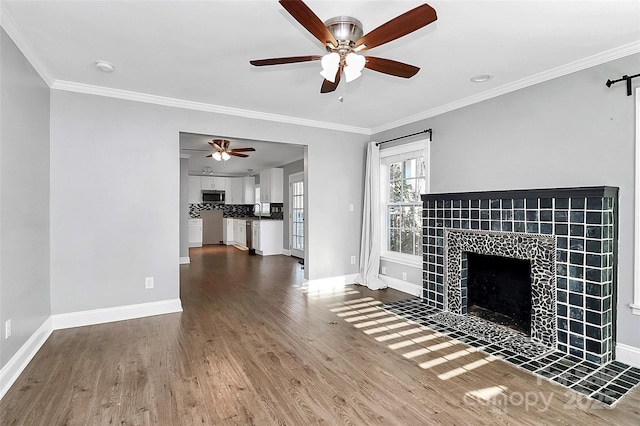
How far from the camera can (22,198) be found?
264 cm

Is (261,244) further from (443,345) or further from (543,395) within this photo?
(543,395)

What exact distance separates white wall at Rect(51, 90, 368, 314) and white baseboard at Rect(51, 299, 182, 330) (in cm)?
6

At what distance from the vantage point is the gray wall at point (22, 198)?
90.7 inches

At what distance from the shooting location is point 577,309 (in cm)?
278

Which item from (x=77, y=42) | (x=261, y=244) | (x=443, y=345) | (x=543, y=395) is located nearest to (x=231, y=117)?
(x=77, y=42)

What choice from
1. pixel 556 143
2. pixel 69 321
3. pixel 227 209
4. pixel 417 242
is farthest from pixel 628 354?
pixel 227 209

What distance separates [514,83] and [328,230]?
3060mm

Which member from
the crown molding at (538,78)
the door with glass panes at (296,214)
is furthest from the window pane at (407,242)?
the door with glass panes at (296,214)

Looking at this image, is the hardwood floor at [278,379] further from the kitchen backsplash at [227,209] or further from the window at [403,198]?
the kitchen backsplash at [227,209]

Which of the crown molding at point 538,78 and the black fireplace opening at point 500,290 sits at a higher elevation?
the crown molding at point 538,78

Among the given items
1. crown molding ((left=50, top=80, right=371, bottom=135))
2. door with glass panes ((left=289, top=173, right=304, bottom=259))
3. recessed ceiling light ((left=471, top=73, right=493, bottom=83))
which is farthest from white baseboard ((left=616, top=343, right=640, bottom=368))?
door with glass panes ((left=289, top=173, right=304, bottom=259))

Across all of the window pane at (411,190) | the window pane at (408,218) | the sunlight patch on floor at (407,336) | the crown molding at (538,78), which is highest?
the crown molding at (538,78)

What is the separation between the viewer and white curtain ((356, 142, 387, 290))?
514cm

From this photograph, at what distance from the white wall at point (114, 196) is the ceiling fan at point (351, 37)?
2.18 m
